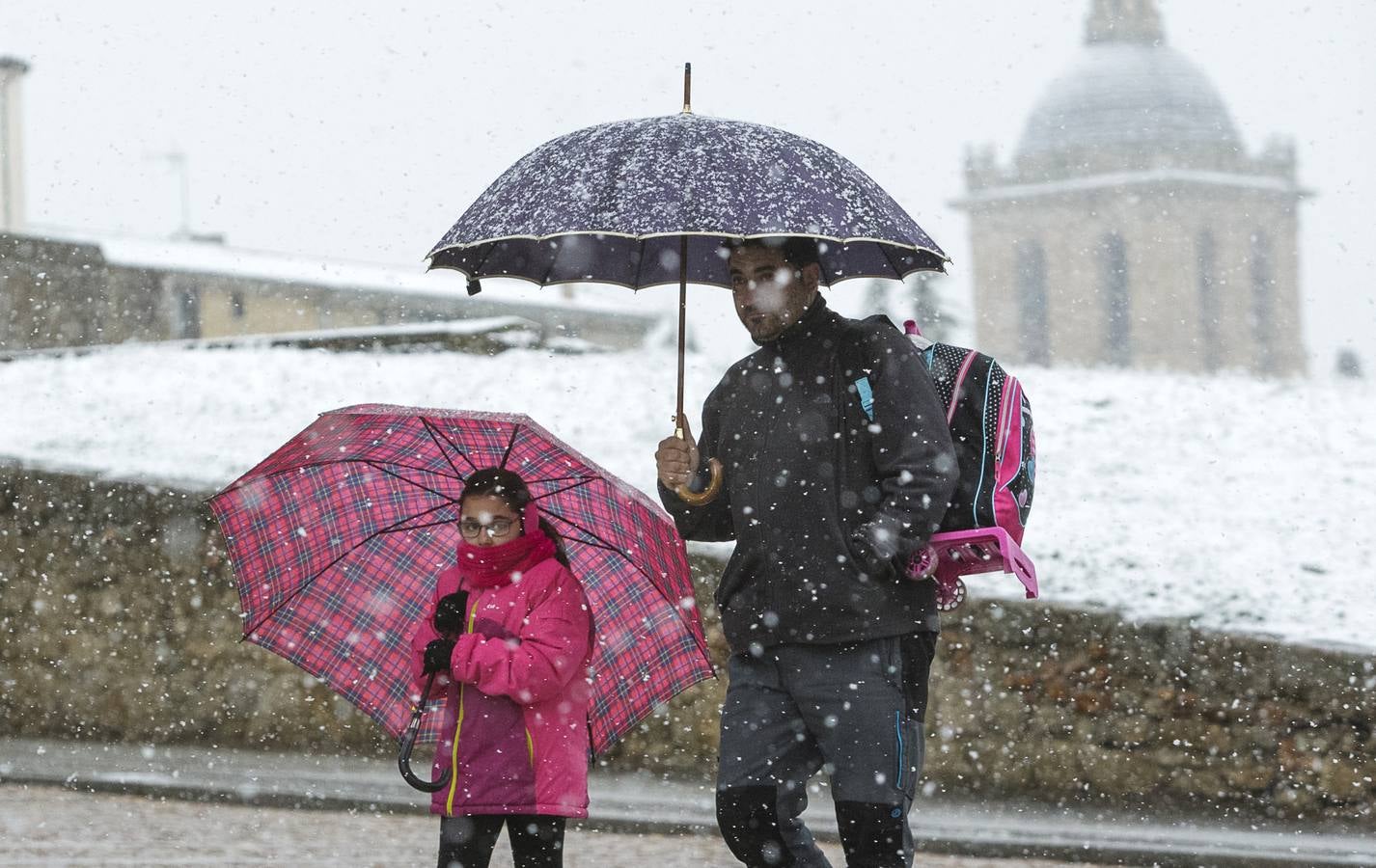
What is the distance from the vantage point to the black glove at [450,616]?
4359 mm

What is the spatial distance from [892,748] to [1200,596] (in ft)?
20.0

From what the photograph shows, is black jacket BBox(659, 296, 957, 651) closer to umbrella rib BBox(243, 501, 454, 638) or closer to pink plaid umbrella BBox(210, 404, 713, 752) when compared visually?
pink plaid umbrella BBox(210, 404, 713, 752)

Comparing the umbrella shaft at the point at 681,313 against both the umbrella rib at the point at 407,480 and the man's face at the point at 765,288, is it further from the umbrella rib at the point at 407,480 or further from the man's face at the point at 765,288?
the umbrella rib at the point at 407,480

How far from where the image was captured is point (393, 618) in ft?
15.3

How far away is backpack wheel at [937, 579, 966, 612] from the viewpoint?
13.7 feet

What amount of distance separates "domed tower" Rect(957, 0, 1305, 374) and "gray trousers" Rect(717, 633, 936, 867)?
81.4 meters

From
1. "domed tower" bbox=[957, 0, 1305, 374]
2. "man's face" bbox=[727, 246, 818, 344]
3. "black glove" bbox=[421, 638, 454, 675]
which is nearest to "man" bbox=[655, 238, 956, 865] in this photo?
"man's face" bbox=[727, 246, 818, 344]

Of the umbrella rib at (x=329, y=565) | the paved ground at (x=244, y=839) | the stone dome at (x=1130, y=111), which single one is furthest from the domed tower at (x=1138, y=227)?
the umbrella rib at (x=329, y=565)

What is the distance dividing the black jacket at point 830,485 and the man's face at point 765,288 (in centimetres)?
6

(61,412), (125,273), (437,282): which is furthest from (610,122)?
(437,282)

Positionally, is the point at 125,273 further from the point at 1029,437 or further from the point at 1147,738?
the point at 1029,437

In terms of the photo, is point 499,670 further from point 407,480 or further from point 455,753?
point 407,480

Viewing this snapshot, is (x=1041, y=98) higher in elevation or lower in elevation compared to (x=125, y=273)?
higher

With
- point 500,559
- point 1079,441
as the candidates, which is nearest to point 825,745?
point 500,559
